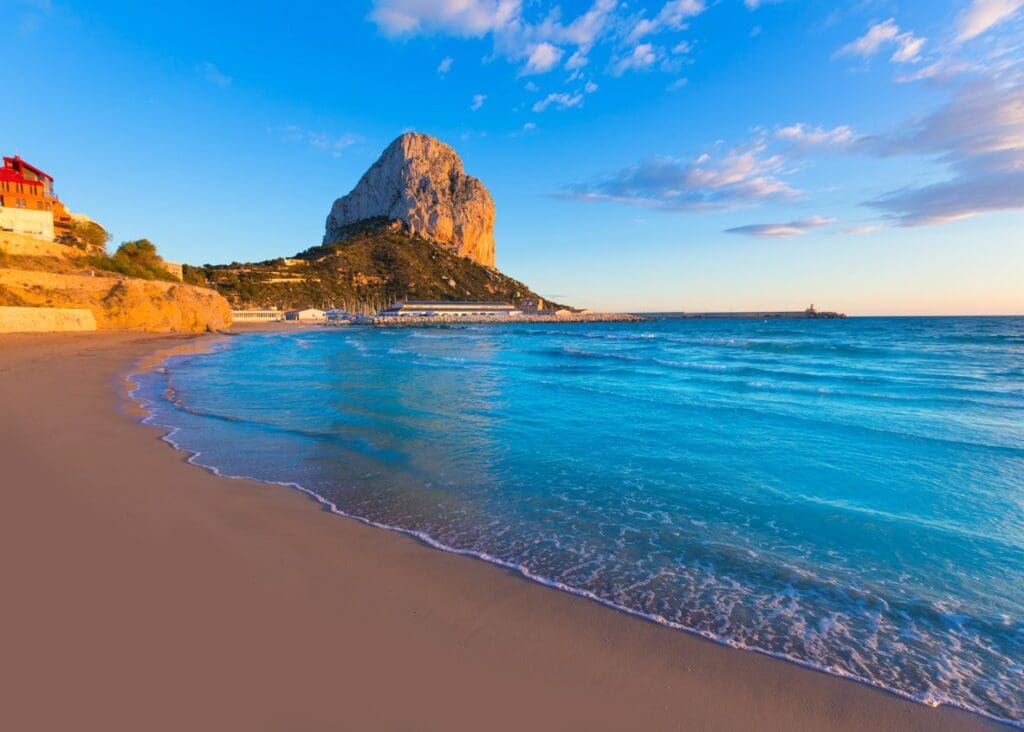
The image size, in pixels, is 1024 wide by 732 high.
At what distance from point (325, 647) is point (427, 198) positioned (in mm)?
166334

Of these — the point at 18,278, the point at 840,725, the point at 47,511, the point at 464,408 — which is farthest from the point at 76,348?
the point at 840,725

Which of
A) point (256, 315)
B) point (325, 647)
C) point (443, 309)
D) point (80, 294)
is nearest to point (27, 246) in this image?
point (80, 294)

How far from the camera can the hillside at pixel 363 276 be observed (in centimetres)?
12412

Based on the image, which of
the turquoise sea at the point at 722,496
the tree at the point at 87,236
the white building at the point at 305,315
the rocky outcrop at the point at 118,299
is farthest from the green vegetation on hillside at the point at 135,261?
the turquoise sea at the point at 722,496

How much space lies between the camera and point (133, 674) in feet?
9.21

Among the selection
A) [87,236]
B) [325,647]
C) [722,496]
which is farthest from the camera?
[87,236]

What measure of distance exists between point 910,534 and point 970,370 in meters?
27.3

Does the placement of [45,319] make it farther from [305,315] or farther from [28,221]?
[305,315]

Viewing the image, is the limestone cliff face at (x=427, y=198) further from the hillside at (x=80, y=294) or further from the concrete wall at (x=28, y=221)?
the concrete wall at (x=28, y=221)

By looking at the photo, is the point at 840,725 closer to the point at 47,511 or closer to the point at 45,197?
the point at 47,511

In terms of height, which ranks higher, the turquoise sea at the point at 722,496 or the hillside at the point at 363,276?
the hillside at the point at 363,276

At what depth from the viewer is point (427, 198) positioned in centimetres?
15675

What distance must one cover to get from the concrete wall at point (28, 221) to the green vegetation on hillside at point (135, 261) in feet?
14.7

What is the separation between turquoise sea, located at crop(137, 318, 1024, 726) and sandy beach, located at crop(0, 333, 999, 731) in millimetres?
427
